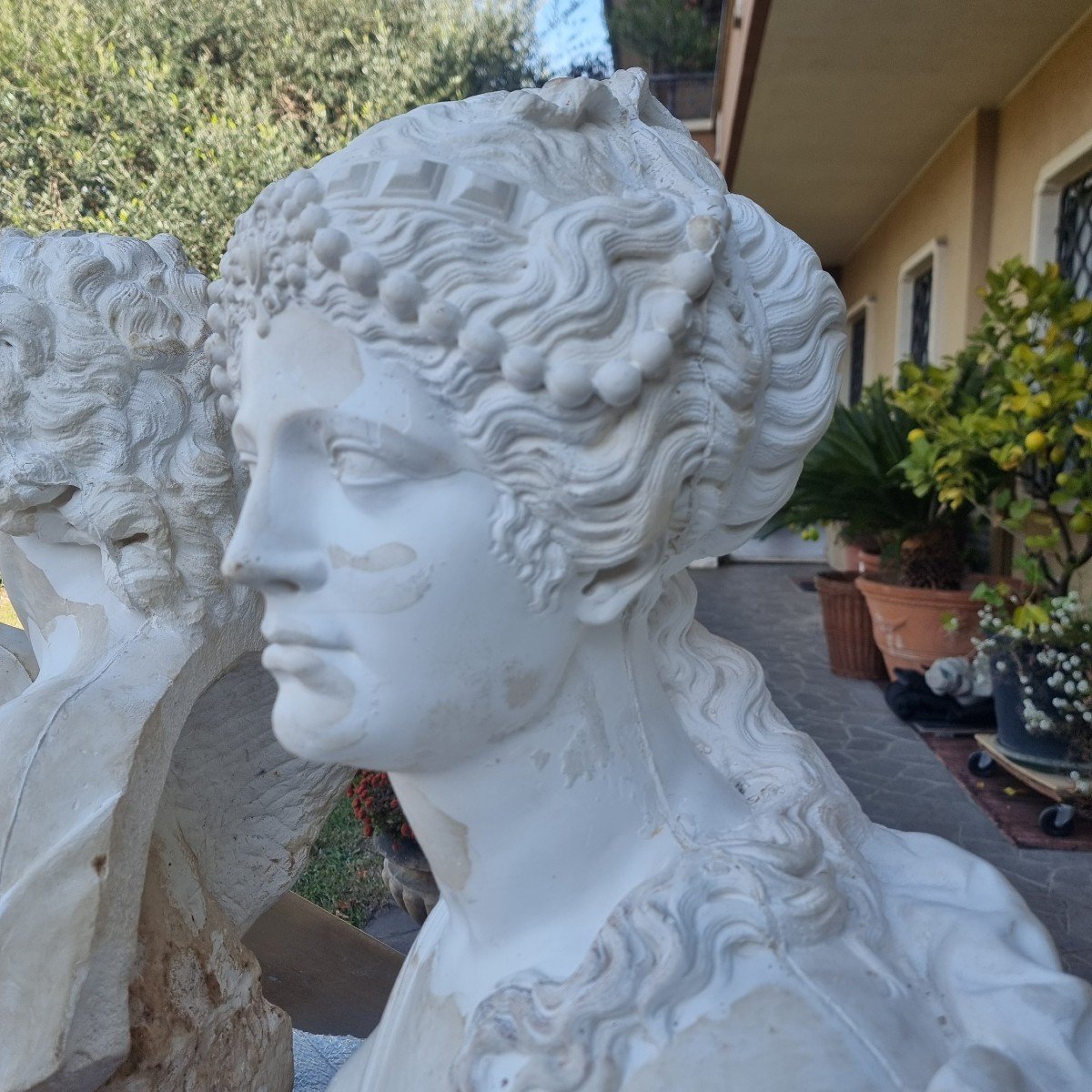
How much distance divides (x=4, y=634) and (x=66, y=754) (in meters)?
0.87

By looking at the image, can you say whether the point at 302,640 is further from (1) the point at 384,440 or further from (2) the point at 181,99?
(2) the point at 181,99

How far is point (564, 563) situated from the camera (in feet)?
3.08

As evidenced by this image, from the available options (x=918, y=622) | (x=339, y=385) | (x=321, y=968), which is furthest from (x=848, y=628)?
(x=339, y=385)

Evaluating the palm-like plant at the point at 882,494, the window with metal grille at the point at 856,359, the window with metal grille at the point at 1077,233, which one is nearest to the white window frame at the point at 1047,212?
the window with metal grille at the point at 1077,233

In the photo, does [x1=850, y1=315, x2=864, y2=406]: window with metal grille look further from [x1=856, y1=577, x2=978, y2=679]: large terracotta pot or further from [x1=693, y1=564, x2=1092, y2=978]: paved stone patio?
[x1=856, y1=577, x2=978, y2=679]: large terracotta pot

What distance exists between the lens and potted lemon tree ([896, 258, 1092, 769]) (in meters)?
3.87

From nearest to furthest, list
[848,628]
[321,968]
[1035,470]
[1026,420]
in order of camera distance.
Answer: [321,968] < [1026,420] < [1035,470] < [848,628]

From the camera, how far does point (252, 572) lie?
2.97 feet

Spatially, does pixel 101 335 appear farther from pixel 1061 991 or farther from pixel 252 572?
pixel 1061 991

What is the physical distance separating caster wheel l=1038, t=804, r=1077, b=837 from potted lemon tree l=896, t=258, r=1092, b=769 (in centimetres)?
20

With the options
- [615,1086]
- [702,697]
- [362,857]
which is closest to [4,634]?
[702,697]

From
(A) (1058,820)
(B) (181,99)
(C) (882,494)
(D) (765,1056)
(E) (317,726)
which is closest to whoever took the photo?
(D) (765,1056)

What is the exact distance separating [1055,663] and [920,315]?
4.29 meters

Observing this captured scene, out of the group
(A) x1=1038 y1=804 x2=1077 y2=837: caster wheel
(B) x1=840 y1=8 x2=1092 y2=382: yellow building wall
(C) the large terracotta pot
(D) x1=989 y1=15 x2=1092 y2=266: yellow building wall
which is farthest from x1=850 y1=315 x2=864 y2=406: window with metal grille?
(A) x1=1038 y1=804 x2=1077 y2=837: caster wheel
